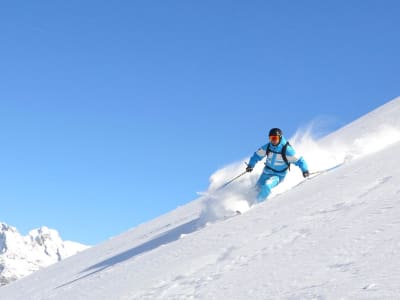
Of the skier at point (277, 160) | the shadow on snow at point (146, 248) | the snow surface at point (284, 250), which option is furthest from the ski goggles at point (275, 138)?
the shadow on snow at point (146, 248)

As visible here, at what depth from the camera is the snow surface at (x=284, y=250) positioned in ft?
18.8

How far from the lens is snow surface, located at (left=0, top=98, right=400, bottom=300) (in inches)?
226

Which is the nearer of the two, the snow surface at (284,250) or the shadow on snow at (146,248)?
the snow surface at (284,250)

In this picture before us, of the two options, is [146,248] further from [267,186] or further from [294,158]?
[294,158]

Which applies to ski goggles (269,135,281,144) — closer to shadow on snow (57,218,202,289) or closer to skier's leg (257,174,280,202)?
skier's leg (257,174,280,202)

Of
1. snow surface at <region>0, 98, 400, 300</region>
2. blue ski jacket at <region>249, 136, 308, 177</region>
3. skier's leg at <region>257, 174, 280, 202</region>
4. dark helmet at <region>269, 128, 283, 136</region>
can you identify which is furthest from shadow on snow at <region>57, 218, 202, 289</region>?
dark helmet at <region>269, 128, 283, 136</region>

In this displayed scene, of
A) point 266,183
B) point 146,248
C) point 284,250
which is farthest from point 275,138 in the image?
point 284,250

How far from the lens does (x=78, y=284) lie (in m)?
10.8

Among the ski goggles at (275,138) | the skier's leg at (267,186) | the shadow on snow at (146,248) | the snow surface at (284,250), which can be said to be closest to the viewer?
the snow surface at (284,250)

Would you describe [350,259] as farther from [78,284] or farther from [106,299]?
[78,284]

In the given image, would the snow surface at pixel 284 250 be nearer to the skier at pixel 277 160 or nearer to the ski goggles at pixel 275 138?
the skier at pixel 277 160

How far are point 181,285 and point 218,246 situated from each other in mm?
1597

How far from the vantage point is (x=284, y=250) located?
7.33 metres

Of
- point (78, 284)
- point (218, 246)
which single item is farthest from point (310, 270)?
point (78, 284)
